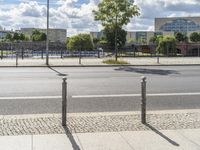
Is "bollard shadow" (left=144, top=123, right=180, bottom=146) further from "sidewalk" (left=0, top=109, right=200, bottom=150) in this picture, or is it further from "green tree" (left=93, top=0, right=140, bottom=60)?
"green tree" (left=93, top=0, right=140, bottom=60)

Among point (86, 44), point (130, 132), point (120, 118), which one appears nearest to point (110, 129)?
point (130, 132)

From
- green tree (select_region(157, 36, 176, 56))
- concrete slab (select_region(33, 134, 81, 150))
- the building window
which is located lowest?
concrete slab (select_region(33, 134, 81, 150))

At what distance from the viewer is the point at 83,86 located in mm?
16188

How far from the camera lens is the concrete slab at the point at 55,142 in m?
7.23

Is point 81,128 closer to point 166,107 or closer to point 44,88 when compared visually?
point 166,107

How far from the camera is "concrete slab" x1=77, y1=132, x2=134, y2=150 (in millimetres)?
7238

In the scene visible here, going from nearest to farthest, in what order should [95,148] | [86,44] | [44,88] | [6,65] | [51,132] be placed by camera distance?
[95,148] → [51,132] → [44,88] → [6,65] → [86,44]

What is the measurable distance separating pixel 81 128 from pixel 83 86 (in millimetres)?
7605

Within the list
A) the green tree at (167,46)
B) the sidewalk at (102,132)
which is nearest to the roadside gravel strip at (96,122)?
the sidewalk at (102,132)

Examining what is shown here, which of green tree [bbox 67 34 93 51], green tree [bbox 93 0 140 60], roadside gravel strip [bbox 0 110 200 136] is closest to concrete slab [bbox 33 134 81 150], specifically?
roadside gravel strip [bbox 0 110 200 136]

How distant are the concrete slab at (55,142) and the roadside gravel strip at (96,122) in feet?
1.06

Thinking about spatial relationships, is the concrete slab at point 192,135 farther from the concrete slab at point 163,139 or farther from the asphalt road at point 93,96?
the asphalt road at point 93,96

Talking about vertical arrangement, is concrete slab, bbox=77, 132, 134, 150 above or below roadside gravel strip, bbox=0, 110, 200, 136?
below

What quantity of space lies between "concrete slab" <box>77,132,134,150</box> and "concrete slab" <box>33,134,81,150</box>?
0.15 m
